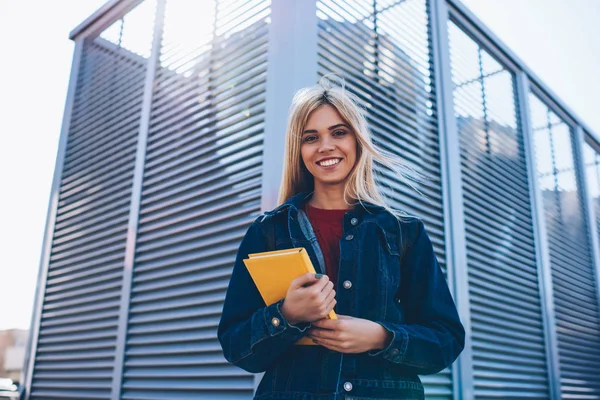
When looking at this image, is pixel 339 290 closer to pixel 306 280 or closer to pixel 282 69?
pixel 306 280

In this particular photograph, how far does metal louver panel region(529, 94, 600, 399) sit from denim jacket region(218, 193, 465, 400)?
4815mm

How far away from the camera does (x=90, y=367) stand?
4453mm

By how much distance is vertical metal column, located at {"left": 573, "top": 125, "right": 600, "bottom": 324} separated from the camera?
24.3ft

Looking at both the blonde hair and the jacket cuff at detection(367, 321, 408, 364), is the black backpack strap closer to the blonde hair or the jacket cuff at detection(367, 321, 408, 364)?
the blonde hair

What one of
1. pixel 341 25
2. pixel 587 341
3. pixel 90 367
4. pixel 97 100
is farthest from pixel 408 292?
pixel 587 341

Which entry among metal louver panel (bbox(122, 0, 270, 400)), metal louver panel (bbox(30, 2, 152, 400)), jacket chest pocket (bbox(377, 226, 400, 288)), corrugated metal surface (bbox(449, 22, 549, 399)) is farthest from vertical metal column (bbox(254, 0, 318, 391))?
corrugated metal surface (bbox(449, 22, 549, 399))

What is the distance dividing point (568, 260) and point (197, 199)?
15.5 feet

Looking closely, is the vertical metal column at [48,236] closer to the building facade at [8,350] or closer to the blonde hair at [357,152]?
the building facade at [8,350]

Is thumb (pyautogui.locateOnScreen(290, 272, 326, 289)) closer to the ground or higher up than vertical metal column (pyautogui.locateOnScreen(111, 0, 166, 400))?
closer to the ground

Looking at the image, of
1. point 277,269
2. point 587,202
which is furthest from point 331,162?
point 587,202

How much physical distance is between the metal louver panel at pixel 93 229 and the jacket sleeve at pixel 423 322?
3.22m

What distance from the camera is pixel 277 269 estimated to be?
137cm

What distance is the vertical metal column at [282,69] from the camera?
10.8ft

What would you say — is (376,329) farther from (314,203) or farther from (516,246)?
(516,246)
